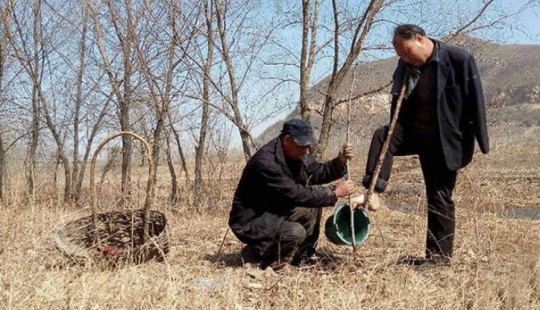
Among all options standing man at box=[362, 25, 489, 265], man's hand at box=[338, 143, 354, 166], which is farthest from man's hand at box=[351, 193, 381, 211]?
man's hand at box=[338, 143, 354, 166]

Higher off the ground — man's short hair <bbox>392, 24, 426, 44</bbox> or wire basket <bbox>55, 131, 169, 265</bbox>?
man's short hair <bbox>392, 24, 426, 44</bbox>

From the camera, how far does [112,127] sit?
11.2 metres

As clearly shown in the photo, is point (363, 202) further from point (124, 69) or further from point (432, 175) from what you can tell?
point (124, 69)

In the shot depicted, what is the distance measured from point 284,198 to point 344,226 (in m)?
0.52

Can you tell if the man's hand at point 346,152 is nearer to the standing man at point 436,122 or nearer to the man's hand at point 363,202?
the standing man at point 436,122

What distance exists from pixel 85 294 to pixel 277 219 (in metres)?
1.72

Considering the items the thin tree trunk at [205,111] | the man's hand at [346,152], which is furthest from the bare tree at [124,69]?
the man's hand at [346,152]

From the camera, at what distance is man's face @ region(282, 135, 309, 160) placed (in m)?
4.05

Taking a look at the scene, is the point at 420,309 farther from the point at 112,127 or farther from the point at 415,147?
the point at 112,127

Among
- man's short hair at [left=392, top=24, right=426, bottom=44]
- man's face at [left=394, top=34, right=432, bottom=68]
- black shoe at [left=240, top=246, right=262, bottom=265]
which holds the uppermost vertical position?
man's short hair at [left=392, top=24, right=426, bottom=44]

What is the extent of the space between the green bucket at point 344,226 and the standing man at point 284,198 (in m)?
0.15

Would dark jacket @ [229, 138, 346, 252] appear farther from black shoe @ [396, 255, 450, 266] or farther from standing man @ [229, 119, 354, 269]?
black shoe @ [396, 255, 450, 266]

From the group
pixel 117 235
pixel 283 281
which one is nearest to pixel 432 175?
pixel 283 281

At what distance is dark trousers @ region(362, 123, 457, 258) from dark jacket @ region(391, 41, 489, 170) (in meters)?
0.11
